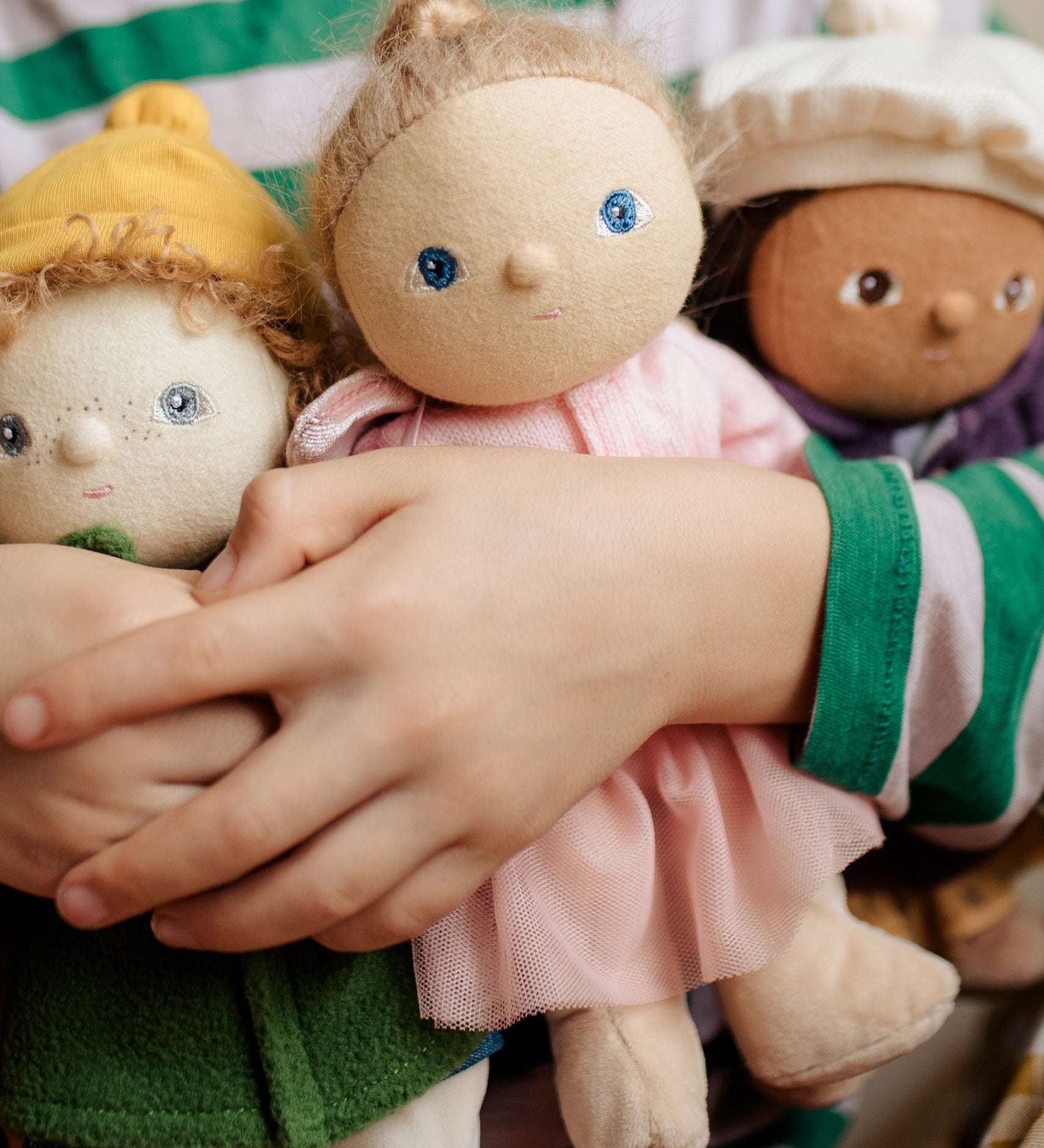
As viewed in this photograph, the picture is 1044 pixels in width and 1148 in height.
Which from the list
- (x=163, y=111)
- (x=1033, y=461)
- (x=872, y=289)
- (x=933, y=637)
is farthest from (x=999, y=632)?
(x=163, y=111)

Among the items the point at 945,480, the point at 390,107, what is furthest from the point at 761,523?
the point at 390,107

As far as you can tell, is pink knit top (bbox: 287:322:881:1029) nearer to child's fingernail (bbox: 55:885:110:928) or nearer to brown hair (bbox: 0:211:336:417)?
brown hair (bbox: 0:211:336:417)

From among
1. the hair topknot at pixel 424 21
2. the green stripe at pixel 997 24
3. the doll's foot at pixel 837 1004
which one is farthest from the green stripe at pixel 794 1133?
the green stripe at pixel 997 24

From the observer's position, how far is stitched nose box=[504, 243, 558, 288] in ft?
1.40

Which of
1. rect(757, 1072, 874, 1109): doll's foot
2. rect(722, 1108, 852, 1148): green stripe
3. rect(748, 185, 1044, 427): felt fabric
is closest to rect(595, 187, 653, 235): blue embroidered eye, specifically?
rect(748, 185, 1044, 427): felt fabric

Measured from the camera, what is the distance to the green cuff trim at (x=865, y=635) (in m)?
0.49

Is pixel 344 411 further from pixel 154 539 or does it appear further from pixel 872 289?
pixel 872 289

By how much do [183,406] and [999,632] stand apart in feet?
1.56

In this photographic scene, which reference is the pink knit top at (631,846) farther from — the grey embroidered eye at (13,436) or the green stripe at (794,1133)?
the green stripe at (794,1133)

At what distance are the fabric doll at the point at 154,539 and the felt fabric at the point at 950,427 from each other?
40cm

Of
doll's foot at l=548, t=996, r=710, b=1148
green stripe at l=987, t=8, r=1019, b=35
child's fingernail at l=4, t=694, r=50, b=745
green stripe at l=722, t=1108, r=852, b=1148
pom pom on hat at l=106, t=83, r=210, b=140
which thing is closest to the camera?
child's fingernail at l=4, t=694, r=50, b=745

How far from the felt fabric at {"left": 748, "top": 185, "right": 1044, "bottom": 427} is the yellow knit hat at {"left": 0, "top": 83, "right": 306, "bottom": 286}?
341mm

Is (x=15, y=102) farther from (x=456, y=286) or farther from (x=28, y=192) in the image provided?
(x=456, y=286)

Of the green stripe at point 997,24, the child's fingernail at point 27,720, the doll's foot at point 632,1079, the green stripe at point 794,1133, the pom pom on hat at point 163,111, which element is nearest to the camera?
the child's fingernail at point 27,720
